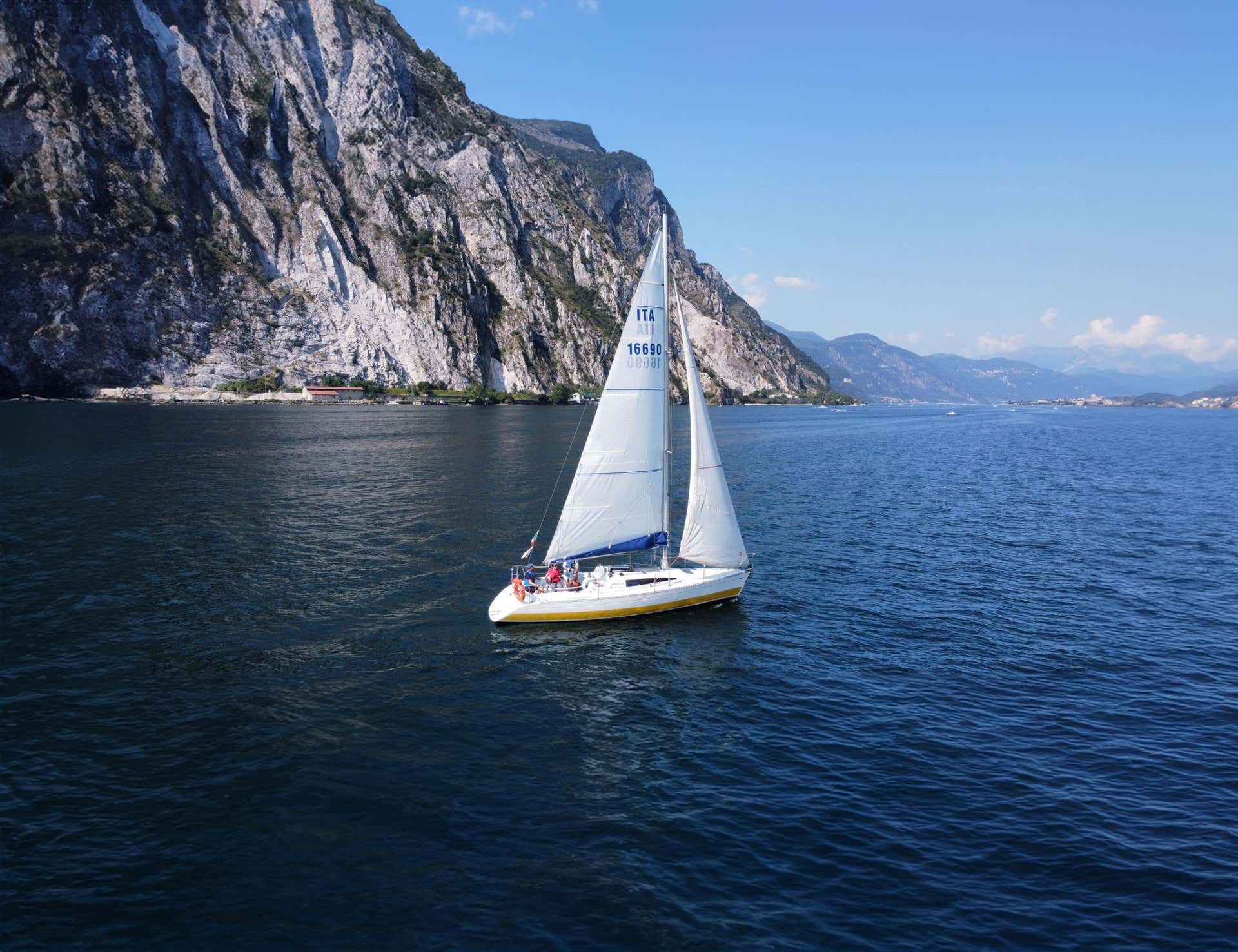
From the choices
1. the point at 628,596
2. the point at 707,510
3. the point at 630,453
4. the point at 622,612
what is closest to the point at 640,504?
the point at 630,453

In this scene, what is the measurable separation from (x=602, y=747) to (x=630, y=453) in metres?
15.2

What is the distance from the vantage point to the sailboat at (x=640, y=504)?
33.4m

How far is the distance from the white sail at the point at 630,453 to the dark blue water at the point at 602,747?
453 cm

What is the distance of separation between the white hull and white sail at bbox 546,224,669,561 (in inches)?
68.0

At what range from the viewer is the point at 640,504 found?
118 ft

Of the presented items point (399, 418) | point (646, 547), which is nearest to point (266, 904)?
point (646, 547)

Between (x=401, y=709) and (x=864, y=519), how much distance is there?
46.8 metres

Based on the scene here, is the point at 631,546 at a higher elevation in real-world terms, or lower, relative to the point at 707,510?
lower

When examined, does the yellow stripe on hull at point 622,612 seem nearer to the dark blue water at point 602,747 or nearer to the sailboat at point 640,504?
the sailboat at point 640,504

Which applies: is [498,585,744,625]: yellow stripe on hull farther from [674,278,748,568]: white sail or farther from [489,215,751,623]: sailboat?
[674,278,748,568]: white sail

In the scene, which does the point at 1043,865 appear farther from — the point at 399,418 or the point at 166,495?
the point at 399,418

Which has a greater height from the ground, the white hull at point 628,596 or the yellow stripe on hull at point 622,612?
the white hull at point 628,596

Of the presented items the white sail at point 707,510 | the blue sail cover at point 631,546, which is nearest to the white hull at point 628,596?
the white sail at point 707,510

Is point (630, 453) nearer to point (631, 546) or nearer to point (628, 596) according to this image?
point (631, 546)
